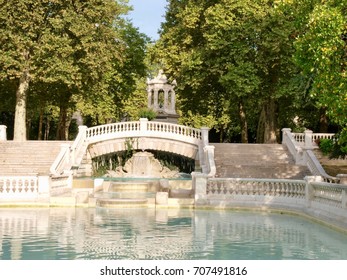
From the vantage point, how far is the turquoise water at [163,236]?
1041cm

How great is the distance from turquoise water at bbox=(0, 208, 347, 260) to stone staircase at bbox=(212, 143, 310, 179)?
10994 millimetres

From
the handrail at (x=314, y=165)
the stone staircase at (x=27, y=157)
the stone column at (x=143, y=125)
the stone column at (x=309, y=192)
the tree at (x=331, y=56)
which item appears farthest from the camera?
the stone column at (x=143, y=125)

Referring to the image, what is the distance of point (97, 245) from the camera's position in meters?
11.2

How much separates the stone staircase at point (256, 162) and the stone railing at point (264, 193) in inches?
338

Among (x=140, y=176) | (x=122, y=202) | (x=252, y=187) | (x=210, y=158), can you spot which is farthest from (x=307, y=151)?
(x=122, y=202)

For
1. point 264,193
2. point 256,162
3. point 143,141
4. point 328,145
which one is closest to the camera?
point 264,193

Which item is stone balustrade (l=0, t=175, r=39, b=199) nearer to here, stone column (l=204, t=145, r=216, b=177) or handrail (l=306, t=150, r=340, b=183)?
stone column (l=204, t=145, r=216, b=177)

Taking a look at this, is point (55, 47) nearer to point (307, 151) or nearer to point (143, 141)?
point (143, 141)

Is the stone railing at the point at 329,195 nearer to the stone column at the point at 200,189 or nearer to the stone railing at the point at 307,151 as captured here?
the stone column at the point at 200,189

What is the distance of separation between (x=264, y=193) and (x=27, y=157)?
55.2ft

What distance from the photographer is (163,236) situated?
12.6m

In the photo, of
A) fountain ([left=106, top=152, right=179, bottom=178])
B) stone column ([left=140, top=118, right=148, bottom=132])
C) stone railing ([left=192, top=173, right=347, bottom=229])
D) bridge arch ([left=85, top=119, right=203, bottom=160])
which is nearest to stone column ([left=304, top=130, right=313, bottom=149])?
bridge arch ([left=85, top=119, right=203, bottom=160])

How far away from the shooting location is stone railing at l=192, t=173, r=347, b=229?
652 inches

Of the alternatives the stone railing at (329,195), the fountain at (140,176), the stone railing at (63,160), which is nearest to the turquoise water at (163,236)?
the stone railing at (329,195)
